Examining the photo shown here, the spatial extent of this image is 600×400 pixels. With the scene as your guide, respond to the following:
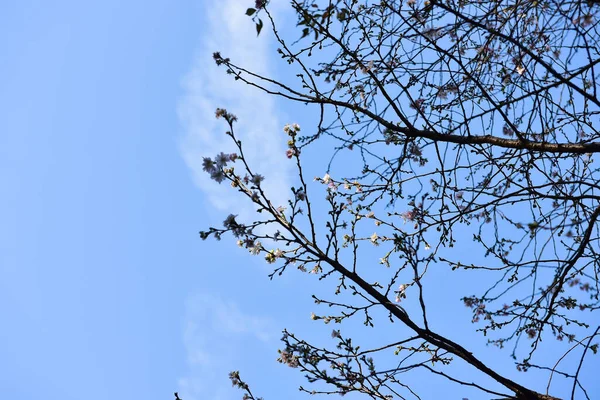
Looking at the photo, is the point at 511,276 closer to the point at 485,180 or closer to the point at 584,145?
the point at 485,180

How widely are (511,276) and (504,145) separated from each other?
3.68 ft

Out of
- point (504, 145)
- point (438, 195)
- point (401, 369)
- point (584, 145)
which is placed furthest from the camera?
point (438, 195)

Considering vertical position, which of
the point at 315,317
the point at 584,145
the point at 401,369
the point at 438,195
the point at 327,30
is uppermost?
the point at 327,30

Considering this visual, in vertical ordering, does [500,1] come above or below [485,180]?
above

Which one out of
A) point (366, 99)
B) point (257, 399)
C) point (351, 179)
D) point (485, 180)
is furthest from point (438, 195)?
point (257, 399)

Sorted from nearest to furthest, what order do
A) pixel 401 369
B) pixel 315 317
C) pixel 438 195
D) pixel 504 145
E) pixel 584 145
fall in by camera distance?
pixel 401 369 → pixel 584 145 → pixel 504 145 → pixel 315 317 → pixel 438 195

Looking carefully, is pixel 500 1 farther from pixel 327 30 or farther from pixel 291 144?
pixel 291 144

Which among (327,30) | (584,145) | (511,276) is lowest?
(511,276)

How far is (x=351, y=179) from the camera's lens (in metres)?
3.79

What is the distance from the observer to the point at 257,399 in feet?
10.9

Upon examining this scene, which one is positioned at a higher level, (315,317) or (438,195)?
(438,195)

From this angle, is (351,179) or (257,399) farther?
(351,179)

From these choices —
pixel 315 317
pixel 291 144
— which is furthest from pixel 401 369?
pixel 291 144

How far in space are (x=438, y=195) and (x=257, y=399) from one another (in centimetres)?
217
